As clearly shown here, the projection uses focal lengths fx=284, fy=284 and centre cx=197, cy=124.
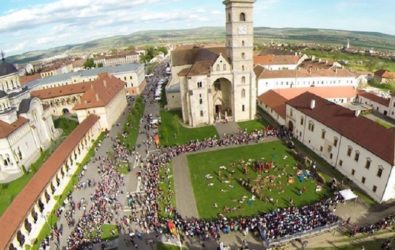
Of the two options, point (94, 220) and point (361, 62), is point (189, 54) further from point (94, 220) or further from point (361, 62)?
point (361, 62)

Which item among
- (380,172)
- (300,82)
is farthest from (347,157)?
(300,82)

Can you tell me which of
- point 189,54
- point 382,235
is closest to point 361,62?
point 189,54

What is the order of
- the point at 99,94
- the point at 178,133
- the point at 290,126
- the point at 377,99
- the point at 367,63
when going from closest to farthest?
1. the point at 290,126
2. the point at 178,133
3. the point at 99,94
4. the point at 377,99
5. the point at 367,63

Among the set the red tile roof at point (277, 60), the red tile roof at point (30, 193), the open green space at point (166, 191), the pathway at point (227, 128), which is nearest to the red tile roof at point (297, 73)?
the red tile roof at point (277, 60)

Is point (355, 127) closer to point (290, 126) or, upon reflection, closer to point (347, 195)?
point (347, 195)

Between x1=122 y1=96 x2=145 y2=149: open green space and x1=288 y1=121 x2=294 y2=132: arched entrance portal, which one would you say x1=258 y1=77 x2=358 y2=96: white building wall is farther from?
x1=122 y1=96 x2=145 y2=149: open green space

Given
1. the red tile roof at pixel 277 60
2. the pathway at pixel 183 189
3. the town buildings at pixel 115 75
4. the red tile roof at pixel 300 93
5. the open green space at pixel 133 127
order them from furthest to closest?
the red tile roof at pixel 277 60, the town buildings at pixel 115 75, the red tile roof at pixel 300 93, the open green space at pixel 133 127, the pathway at pixel 183 189

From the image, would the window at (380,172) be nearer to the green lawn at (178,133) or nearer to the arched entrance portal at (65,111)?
the green lawn at (178,133)
